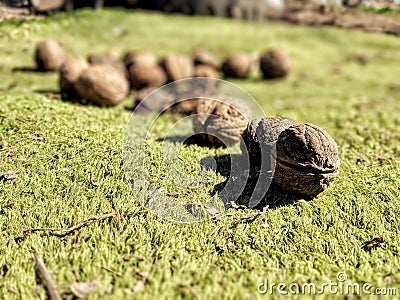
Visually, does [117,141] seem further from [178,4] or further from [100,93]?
[178,4]

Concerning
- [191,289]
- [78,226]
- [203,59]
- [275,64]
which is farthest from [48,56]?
[191,289]

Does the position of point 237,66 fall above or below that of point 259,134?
above

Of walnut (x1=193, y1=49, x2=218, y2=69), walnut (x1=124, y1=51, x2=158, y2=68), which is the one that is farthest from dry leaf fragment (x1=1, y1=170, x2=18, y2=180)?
walnut (x1=193, y1=49, x2=218, y2=69)

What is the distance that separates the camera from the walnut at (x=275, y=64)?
9406 mm

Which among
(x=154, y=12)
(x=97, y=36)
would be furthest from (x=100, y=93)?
(x=154, y=12)

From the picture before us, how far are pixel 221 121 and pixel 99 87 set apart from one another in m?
2.47

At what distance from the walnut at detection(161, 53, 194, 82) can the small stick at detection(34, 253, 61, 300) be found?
18.1 ft

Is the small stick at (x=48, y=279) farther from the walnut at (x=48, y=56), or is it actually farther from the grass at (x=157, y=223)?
the walnut at (x=48, y=56)

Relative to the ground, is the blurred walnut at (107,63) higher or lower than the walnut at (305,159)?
higher

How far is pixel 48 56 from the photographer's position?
8023 mm

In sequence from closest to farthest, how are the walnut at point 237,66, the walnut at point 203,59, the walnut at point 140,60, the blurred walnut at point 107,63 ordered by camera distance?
the blurred walnut at point 107,63, the walnut at point 140,60, the walnut at point 203,59, the walnut at point 237,66

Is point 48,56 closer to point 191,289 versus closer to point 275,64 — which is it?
point 275,64

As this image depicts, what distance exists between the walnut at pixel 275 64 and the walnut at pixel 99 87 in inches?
181

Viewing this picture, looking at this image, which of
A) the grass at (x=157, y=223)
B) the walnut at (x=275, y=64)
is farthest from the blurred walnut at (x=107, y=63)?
the walnut at (x=275, y=64)
